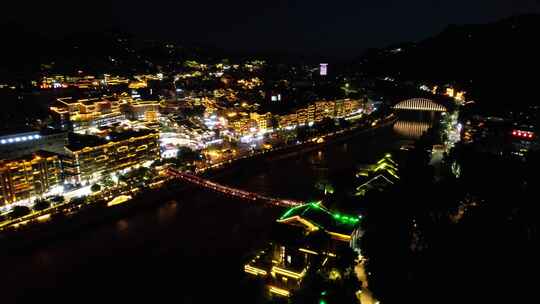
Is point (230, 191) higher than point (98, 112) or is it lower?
lower

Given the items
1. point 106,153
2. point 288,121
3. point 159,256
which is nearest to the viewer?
point 159,256

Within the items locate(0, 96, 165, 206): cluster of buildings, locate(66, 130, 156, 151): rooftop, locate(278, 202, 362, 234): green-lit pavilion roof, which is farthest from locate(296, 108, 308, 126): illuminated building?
locate(278, 202, 362, 234): green-lit pavilion roof

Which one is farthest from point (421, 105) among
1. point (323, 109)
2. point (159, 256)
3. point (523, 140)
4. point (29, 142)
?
point (29, 142)

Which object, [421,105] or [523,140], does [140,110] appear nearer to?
[523,140]


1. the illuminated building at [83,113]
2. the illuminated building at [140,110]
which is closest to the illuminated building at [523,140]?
the illuminated building at [140,110]

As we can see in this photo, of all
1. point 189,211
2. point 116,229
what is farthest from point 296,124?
point 116,229

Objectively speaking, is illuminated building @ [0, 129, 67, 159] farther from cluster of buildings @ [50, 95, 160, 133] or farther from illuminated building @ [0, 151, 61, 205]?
cluster of buildings @ [50, 95, 160, 133]
